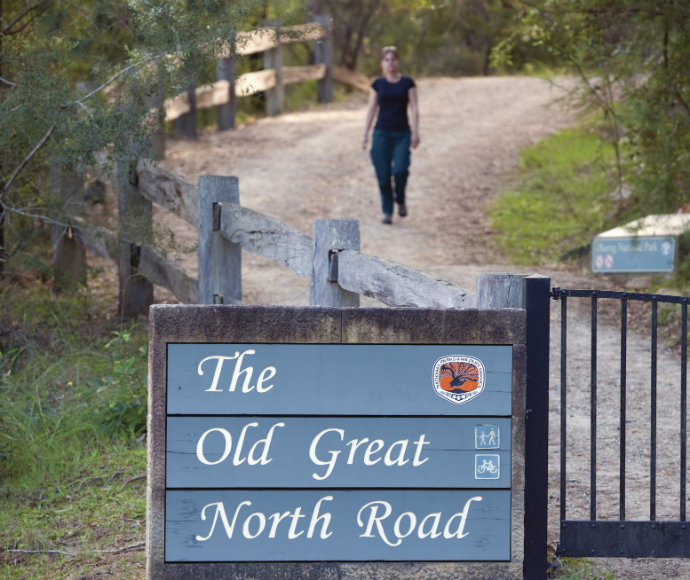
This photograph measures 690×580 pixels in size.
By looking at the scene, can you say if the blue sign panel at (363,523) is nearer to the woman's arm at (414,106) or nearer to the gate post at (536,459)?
the gate post at (536,459)

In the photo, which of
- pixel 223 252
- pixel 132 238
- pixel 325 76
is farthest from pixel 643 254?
pixel 325 76

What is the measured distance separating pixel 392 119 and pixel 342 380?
7812mm

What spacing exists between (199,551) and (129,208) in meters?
5.51

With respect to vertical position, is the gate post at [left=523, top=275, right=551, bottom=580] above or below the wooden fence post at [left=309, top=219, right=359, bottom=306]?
below

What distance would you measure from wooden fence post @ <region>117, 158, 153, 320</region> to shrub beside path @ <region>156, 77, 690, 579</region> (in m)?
0.41

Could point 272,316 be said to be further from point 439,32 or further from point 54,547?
point 439,32

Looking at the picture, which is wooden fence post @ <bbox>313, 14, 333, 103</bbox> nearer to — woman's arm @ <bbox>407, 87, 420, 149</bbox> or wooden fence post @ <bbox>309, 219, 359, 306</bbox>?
woman's arm @ <bbox>407, 87, 420, 149</bbox>

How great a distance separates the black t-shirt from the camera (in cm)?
1076

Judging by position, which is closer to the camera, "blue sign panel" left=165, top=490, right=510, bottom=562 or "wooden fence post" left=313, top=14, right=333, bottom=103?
"blue sign panel" left=165, top=490, right=510, bottom=562

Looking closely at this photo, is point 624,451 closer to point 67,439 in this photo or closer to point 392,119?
point 67,439

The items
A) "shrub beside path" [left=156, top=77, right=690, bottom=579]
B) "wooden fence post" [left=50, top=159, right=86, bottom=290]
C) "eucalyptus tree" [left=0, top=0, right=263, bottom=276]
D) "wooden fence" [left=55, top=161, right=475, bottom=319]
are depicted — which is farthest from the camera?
"wooden fence post" [left=50, top=159, right=86, bottom=290]

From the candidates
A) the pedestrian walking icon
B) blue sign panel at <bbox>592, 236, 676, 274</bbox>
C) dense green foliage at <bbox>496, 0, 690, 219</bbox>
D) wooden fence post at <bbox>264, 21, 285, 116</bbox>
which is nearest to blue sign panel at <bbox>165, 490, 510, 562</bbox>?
the pedestrian walking icon

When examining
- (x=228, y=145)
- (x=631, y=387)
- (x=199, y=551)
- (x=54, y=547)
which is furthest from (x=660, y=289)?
(x=228, y=145)

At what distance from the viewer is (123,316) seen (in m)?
9.02
